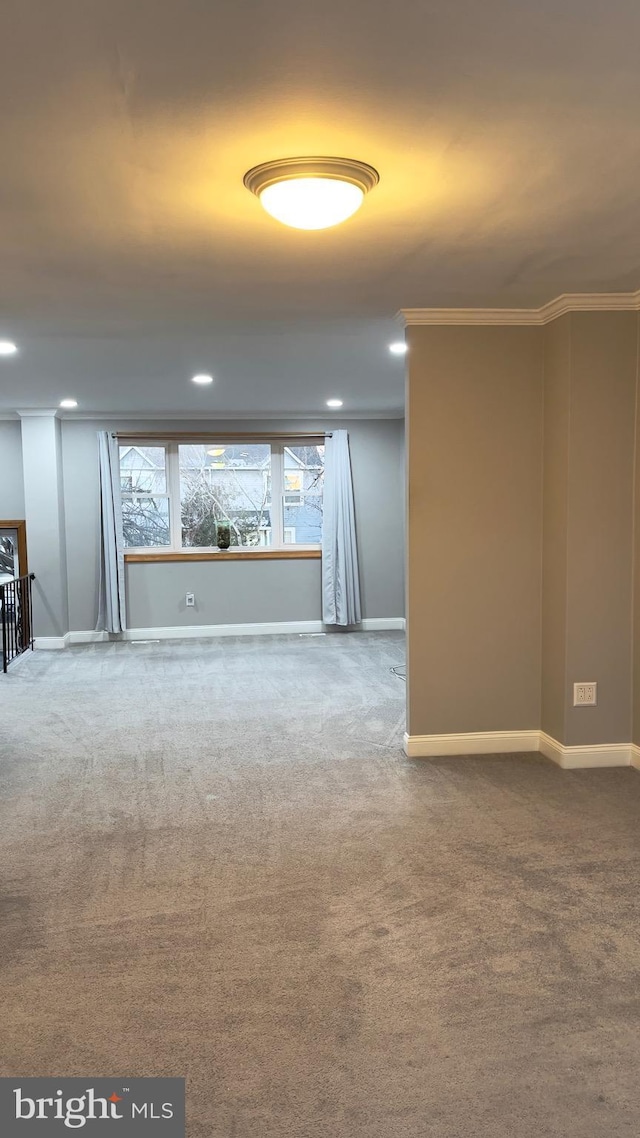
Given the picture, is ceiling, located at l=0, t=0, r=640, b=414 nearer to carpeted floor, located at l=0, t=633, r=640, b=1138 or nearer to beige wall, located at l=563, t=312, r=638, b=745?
beige wall, located at l=563, t=312, r=638, b=745

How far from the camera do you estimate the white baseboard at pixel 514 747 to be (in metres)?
3.75

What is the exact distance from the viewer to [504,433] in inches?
152

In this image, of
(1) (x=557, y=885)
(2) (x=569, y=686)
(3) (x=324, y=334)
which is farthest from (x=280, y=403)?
(1) (x=557, y=885)

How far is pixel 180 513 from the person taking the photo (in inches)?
311

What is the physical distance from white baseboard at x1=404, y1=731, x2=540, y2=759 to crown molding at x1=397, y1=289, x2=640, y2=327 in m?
2.08

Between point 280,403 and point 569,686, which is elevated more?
point 280,403

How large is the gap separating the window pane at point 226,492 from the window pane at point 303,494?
22 cm

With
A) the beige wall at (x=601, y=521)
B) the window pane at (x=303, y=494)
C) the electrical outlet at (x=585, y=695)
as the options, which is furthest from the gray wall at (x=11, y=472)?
the electrical outlet at (x=585, y=695)

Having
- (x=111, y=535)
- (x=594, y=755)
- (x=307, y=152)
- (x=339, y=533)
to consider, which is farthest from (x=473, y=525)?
(x=111, y=535)

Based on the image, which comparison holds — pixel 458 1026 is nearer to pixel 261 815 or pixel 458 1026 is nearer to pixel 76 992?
pixel 76 992

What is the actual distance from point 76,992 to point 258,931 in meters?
0.54

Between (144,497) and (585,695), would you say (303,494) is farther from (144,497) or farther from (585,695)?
(585,695)

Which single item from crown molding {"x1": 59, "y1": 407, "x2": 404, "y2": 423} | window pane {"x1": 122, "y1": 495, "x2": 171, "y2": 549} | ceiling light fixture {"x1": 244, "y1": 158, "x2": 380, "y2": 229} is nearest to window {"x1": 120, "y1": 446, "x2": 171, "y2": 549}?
window pane {"x1": 122, "y1": 495, "x2": 171, "y2": 549}

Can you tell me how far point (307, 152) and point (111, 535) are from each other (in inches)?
232
